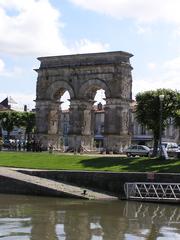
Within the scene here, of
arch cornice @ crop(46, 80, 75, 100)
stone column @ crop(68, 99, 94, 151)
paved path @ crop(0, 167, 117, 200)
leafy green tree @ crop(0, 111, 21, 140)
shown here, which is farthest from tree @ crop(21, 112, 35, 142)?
paved path @ crop(0, 167, 117, 200)

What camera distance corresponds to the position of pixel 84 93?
6919 centimetres

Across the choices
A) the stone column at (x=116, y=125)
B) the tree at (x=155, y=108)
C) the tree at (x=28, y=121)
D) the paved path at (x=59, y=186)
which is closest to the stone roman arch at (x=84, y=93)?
the stone column at (x=116, y=125)

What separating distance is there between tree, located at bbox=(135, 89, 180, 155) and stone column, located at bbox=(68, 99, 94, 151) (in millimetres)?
15336

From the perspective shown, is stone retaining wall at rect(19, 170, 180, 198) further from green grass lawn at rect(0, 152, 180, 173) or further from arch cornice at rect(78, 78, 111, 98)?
arch cornice at rect(78, 78, 111, 98)

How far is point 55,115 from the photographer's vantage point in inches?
2886

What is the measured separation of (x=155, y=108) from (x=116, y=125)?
Answer: 13.9 metres

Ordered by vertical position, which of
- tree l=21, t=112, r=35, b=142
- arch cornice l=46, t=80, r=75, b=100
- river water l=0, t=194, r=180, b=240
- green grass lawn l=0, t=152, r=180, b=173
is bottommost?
river water l=0, t=194, r=180, b=240

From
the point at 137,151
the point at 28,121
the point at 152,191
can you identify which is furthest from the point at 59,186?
the point at 28,121

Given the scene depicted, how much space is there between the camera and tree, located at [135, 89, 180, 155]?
5331cm

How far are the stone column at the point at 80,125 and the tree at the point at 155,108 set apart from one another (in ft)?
50.3

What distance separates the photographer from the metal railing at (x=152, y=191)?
35031mm

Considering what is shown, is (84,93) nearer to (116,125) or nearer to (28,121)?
(116,125)

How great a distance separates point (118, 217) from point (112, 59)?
4013 cm

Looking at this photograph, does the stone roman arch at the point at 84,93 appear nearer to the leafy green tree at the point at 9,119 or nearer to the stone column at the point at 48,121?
the stone column at the point at 48,121
